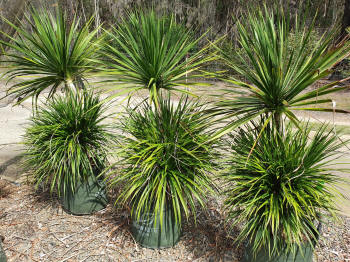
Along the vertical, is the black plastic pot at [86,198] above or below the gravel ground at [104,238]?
above

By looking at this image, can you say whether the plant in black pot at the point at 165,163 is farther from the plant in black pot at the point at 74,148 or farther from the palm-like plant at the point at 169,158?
the plant in black pot at the point at 74,148

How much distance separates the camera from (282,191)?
2051 millimetres

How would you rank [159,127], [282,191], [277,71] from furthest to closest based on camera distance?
[159,127] → [282,191] → [277,71]

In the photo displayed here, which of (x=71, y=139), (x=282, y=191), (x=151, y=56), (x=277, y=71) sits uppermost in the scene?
(x=151, y=56)

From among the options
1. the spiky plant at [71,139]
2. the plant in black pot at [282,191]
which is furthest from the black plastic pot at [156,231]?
the spiky plant at [71,139]

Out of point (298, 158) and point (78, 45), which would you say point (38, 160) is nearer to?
point (78, 45)

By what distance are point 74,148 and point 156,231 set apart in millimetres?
1016

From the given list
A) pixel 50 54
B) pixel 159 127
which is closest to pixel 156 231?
pixel 159 127

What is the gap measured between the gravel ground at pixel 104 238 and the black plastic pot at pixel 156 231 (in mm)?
77

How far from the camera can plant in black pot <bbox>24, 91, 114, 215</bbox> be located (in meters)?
2.80

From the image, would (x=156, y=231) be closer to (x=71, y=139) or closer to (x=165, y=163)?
(x=165, y=163)

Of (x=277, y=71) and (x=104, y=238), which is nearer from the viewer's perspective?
(x=277, y=71)

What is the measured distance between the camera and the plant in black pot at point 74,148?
9.18ft

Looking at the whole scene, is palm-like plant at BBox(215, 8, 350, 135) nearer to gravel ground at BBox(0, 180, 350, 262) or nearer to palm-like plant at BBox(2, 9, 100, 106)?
gravel ground at BBox(0, 180, 350, 262)
